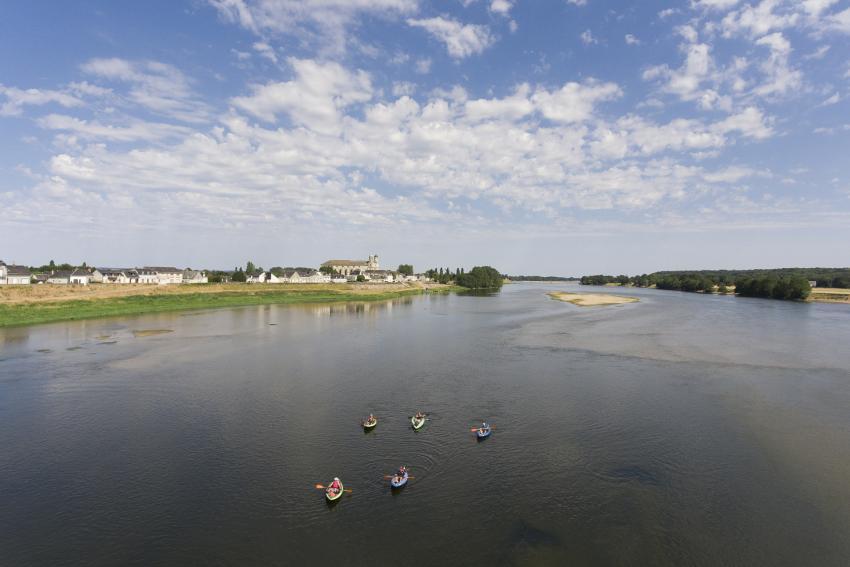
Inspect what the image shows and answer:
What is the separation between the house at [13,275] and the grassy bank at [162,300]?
2962 centimetres

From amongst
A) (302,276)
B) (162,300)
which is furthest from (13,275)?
(302,276)

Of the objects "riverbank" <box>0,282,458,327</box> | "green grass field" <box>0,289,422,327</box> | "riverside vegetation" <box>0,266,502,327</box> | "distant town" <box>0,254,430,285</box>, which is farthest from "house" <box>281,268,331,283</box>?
"green grass field" <box>0,289,422,327</box>

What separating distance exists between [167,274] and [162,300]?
75.4 meters

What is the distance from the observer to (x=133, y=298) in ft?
278

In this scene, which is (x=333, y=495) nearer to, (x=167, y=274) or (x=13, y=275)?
(x=13, y=275)

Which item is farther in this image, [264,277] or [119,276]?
[264,277]

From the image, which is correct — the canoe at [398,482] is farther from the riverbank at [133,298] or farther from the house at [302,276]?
the house at [302,276]

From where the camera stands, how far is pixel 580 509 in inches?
677

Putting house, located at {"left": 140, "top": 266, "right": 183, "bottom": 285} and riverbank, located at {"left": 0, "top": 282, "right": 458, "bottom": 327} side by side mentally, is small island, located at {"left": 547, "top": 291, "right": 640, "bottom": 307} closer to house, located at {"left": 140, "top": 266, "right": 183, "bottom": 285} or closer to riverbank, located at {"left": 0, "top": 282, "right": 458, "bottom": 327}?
riverbank, located at {"left": 0, "top": 282, "right": 458, "bottom": 327}

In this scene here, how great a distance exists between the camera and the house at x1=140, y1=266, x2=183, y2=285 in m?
150

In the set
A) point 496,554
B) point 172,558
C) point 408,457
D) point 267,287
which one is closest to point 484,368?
point 408,457

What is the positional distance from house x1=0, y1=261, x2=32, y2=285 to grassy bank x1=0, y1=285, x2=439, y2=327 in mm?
29624

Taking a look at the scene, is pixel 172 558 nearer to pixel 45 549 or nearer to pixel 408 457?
pixel 45 549

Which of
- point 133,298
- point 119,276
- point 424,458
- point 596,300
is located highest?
point 119,276
